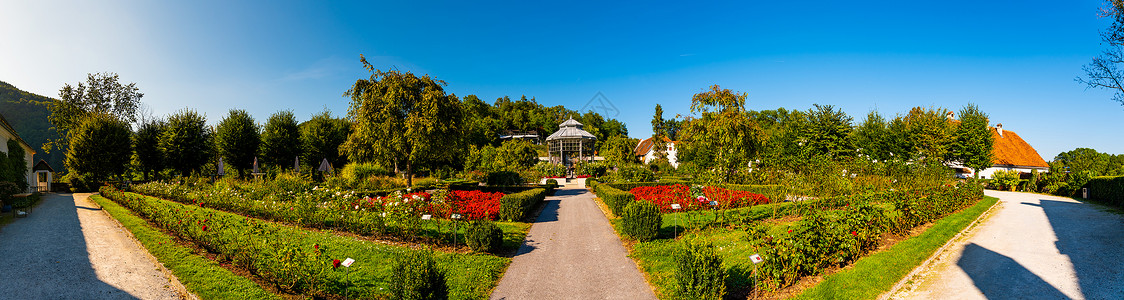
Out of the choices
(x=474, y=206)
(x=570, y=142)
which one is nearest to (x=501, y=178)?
(x=474, y=206)

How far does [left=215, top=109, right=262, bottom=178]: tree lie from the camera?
94.1 feet

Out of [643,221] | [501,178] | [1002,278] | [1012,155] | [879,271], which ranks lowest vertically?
[1002,278]

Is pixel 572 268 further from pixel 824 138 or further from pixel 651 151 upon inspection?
pixel 651 151

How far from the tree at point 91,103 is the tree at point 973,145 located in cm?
6648

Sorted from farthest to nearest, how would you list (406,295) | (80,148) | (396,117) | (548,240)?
(80,148)
(396,117)
(548,240)
(406,295)

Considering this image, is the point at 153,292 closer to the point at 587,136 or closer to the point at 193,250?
the point at 193,250

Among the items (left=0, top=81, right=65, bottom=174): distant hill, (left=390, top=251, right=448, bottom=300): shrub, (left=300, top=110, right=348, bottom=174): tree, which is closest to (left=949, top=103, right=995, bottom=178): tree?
(left=390, top=251, right=448, bottom=300): shrub

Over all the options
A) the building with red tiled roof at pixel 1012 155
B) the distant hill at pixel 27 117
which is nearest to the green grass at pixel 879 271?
the building with red tiled roof at pixel 1012 155

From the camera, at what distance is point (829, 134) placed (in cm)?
2523

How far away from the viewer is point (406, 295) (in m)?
4.82

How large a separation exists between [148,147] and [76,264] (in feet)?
93.0

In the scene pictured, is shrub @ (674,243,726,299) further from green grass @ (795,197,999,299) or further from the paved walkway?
green grass @ (795,197,999,299)

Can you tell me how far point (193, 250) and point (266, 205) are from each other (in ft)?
12.4

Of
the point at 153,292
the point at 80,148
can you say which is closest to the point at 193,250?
the point at 153,292
